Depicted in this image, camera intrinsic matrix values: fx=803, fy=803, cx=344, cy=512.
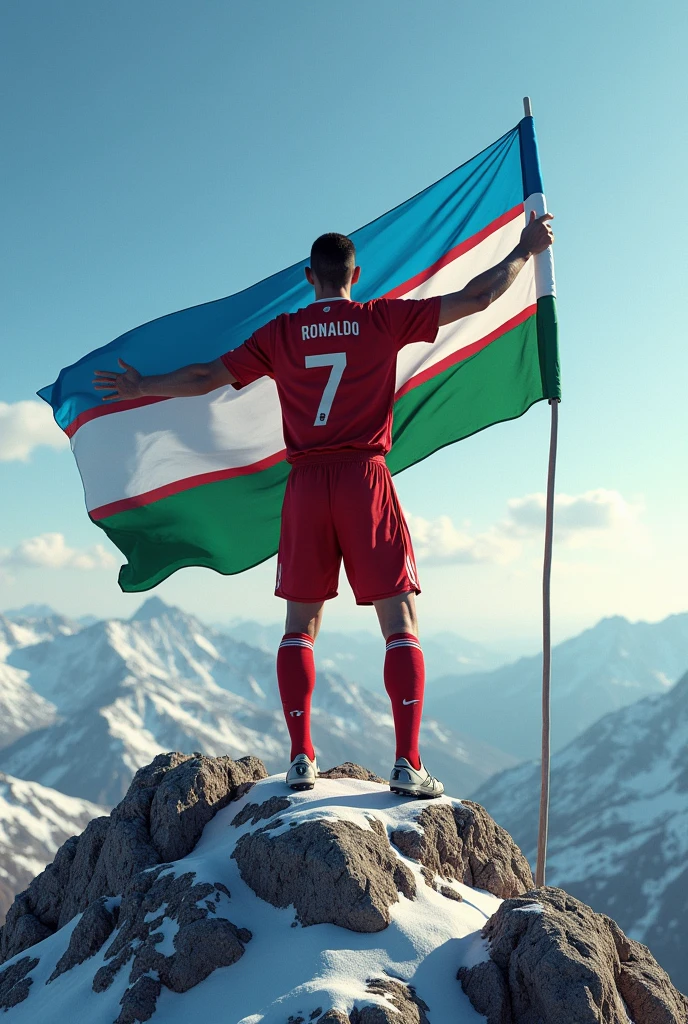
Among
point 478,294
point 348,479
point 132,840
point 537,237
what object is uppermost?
point 537,237

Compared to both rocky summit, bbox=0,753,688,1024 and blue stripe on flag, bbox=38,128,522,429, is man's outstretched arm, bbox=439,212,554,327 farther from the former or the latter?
rocky summit, bbox=0,753,688,1024

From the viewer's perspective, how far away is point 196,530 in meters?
9.20

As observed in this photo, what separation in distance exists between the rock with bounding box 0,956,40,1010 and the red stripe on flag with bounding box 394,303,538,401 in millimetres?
6225

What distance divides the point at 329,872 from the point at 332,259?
4463 millimetres

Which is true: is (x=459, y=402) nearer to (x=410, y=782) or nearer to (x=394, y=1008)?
(x=410, y=782)

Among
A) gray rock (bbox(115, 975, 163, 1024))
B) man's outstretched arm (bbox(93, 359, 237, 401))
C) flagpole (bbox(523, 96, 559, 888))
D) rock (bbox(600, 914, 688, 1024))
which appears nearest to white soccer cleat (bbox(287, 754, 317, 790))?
flagpole (bbox(523, 96, 559, 888))

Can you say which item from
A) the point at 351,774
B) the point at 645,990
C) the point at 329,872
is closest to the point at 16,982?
the point at 329,872

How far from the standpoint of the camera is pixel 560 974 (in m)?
4.41

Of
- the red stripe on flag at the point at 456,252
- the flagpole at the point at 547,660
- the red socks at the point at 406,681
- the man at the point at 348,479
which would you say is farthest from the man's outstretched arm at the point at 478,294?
the red stripe on flag at the point at 456,252

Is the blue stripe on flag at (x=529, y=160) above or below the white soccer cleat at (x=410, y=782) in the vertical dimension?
above

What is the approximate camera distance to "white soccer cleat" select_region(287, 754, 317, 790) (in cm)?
646

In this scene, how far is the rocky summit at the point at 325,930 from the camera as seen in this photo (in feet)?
14.6

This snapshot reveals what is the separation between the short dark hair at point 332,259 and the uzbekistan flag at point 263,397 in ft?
8.13

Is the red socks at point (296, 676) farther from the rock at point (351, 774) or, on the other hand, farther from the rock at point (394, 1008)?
the rock at point (394, 1008)
